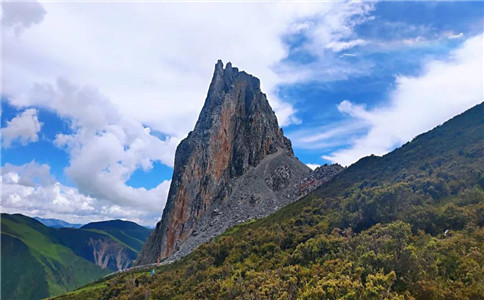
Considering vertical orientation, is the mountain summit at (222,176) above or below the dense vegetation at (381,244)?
above

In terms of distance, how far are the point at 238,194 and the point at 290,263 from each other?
10259 cm

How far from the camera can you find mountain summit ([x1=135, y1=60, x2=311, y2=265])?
149250 mm

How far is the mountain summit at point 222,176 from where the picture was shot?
14925 cm

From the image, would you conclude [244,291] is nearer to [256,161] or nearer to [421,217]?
[421,217]

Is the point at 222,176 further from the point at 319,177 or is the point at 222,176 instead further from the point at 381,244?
the point at 381,244

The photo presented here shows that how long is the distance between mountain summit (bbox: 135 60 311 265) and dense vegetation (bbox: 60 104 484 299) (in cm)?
4024

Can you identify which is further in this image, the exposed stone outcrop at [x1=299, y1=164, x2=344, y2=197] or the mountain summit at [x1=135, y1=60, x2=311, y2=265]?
the mountain summit at [x1=135, y1=60, x2=311, y2=265]

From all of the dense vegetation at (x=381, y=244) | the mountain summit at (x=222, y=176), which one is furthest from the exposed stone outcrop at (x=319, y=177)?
the dense vegetation at (x=381, y=244)

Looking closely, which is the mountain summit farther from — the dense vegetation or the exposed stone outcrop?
the dense vegetation

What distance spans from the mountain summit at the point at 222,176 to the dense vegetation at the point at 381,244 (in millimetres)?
40238

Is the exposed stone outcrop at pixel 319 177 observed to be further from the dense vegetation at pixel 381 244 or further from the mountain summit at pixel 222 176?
the dense vegetation at pixel 381 244

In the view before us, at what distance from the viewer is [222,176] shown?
591 ft

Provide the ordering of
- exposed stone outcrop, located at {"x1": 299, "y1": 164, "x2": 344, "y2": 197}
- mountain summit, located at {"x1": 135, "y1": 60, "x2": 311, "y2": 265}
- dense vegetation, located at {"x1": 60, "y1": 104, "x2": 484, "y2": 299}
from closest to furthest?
dense vegetation, located at {"x1": 60, "y1": 104, "x2": 484, "y2": 299} → exposed stone outcrop, located at {"x1": 299, "y1": 164, "x2": 344, "y2": 197} → mountain summit, located at {"x1": 135, "y1": 60, "x2": 311, "y2": 265}

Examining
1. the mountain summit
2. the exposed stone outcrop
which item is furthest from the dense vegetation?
the mountain summit
